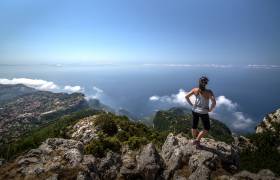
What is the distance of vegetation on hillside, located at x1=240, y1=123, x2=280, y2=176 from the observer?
7894cm

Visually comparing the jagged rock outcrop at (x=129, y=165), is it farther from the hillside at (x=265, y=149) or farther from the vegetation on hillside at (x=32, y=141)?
the hillside at (x=265, y=149)

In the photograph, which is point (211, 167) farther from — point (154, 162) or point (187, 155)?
point (154, 162)

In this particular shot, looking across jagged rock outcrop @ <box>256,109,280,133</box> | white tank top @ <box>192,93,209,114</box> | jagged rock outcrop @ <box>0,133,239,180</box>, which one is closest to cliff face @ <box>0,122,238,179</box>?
jagged rock outcrop @ <box>0,133,239,180</box>

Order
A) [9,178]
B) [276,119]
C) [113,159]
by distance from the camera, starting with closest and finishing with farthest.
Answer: [9,178] < [113,159] < [276,119]

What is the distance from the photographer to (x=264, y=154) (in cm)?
9131

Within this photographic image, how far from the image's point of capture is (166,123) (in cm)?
19375

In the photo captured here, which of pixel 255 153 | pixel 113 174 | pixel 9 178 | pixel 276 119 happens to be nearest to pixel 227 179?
pixel 113 174

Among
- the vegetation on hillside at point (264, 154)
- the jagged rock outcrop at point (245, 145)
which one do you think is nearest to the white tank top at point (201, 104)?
the vegetation on hillside at point (264, 154)

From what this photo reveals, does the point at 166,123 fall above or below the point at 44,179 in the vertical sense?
below

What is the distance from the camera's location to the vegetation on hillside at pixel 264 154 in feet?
259

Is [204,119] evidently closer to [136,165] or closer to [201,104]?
[201,104]

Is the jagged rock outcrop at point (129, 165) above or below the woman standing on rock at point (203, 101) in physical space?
below

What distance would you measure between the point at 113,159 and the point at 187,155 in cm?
578

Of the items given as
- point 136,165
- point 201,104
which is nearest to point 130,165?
point 136,165
